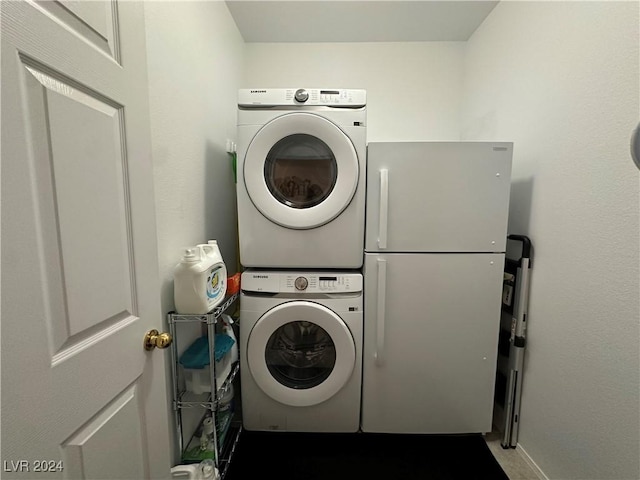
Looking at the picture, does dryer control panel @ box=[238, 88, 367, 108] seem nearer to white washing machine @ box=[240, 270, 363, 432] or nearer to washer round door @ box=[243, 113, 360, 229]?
washer round door @ box=[243, 113, 360, 229]

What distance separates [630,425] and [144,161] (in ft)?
5.85

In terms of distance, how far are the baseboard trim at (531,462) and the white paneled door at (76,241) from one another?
1.69 m

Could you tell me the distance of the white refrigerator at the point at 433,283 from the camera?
4.23ft

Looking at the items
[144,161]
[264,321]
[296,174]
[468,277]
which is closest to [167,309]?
[264,321]

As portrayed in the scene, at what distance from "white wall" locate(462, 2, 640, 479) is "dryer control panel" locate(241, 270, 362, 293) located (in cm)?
90

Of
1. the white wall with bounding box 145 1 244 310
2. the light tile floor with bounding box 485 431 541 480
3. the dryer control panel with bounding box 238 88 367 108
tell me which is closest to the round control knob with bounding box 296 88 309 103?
the dryer control panel with bounding box 238 88 367 108

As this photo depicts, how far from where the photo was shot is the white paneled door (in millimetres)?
414

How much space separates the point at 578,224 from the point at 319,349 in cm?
132

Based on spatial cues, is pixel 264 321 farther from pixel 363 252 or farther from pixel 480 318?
pixel 480 318

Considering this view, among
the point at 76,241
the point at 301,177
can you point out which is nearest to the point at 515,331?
the point at 301,177

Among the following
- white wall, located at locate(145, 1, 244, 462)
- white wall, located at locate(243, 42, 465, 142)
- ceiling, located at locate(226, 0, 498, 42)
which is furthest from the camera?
white wall, located at locate(243, 42, 465, 142)

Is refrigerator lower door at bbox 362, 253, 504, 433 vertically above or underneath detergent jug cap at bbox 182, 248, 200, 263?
underneath

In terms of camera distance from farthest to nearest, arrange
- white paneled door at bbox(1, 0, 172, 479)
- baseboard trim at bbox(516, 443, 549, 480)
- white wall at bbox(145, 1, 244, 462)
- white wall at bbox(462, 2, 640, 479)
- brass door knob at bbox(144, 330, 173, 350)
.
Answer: baseboard trim at bbox(516, 443, 549, 480)
white wall at bbox(145, 1, 244, 462)
white wall at bbox(462, 2, 640, 479)
brass door knob at bbox(144, 330, 173, 350)
white paneled door at bbox(1, 0, 172, 479)

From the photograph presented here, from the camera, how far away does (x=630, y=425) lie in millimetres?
899
